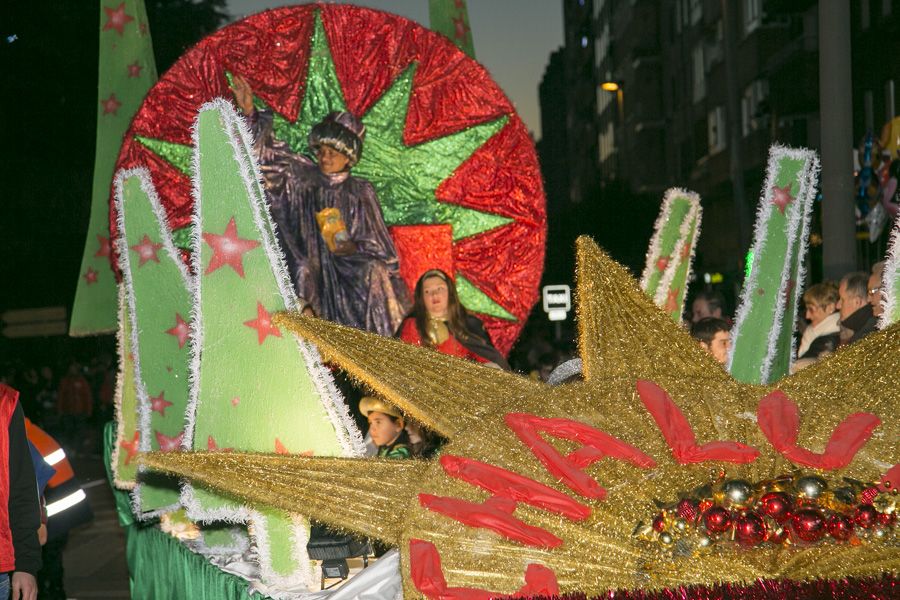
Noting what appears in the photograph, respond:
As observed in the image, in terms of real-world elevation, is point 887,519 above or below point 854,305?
below

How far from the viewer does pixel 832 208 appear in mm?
7574

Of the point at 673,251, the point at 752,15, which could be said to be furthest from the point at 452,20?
the point at 752,15

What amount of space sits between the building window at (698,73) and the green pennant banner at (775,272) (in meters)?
33.2

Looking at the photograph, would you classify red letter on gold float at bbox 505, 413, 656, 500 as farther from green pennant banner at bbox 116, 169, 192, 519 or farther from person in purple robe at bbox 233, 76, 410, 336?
person in purple robe at bbox 233, 76, 410, 336

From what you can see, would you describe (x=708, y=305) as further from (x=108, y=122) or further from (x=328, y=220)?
(x=108, y=122)

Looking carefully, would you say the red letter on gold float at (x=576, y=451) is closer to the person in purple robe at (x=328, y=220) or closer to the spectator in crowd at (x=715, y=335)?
the spectator in crowd at (x=715, y=335)

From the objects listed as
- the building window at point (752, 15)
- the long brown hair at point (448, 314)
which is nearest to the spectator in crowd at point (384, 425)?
the long brown hair at point (448, 314)

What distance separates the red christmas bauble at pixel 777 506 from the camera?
2.20m

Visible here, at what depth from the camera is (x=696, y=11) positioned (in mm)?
37062

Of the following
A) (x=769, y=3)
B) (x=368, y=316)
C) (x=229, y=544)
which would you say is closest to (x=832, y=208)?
(x=368, y=316)

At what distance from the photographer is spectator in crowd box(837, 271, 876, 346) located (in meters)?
Result: 5.05

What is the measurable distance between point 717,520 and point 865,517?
0.29m

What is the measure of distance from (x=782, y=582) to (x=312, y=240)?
535 cm

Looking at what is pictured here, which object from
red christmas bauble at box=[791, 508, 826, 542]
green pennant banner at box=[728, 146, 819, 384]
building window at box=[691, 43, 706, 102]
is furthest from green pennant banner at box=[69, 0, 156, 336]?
building window at box=[691, 43, 706, 102]
